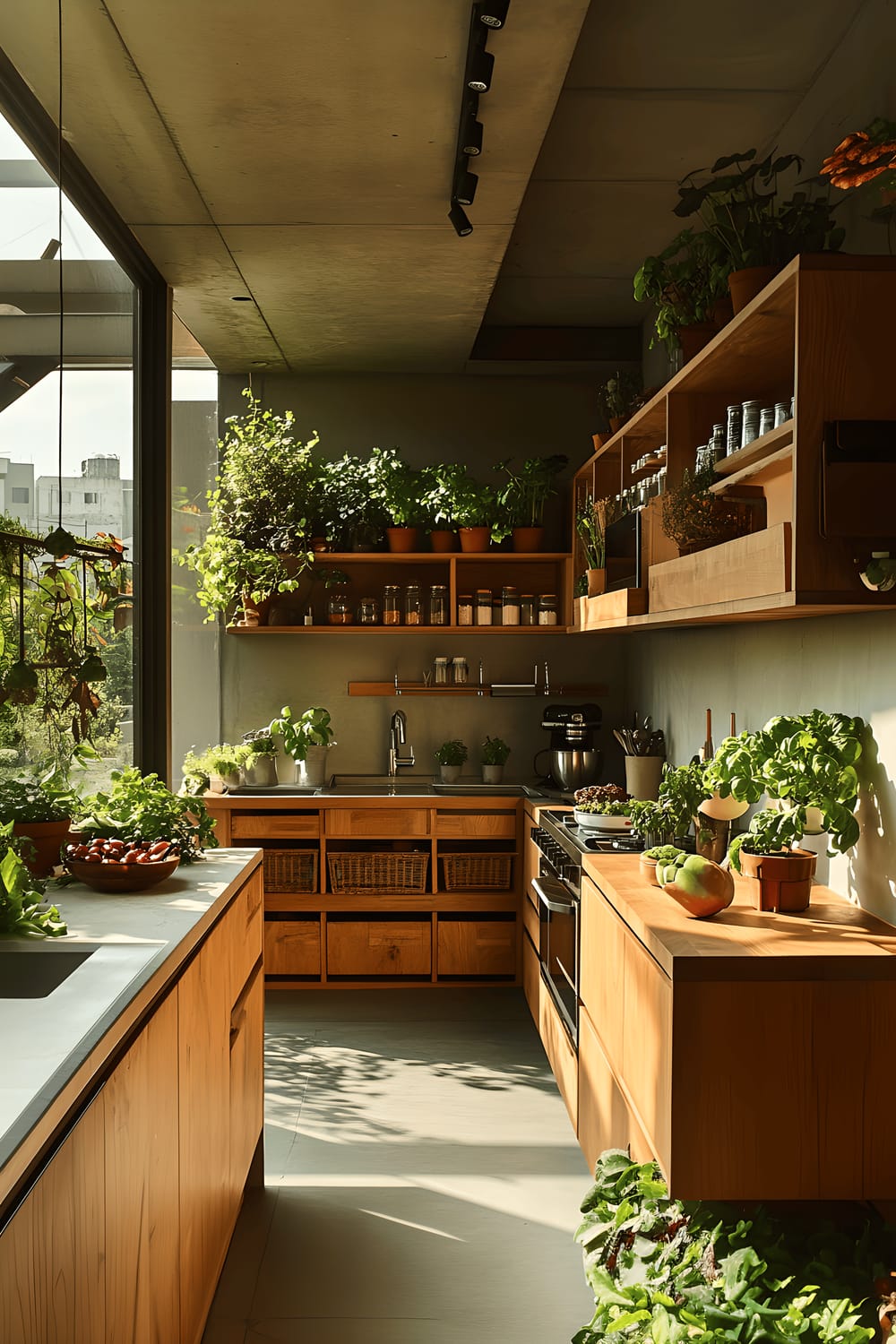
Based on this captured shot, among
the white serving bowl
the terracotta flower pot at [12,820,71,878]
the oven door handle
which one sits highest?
the terracotta flower pot at [12,820,71,878]

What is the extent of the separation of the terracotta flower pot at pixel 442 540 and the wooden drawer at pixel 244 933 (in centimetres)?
244

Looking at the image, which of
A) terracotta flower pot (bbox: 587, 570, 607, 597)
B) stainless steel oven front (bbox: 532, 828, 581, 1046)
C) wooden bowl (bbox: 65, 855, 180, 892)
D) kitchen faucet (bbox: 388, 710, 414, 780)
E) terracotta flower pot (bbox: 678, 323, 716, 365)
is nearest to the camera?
wooden bowl (bbox: 65, 855, 180, 892)

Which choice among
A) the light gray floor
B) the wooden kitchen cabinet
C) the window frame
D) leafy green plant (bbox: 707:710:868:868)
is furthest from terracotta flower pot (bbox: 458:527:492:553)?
the wooden kitchen cabinet

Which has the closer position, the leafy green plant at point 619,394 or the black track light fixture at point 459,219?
the black track light fixture at point 459,219

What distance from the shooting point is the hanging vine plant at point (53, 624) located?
243 cm

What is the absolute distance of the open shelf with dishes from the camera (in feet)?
17.5

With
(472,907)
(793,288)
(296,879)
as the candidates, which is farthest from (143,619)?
(793,288)

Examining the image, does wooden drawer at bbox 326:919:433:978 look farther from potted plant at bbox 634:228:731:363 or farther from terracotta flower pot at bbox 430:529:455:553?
potted plant at bbox 634:228:731:363

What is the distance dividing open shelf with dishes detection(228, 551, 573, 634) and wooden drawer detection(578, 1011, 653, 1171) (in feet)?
7.92

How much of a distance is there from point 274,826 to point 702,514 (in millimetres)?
2851

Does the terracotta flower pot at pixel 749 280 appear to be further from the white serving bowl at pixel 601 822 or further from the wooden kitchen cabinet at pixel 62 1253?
the wooden kitchen cabinet at pixel 62 1253

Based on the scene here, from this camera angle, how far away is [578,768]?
5.05m

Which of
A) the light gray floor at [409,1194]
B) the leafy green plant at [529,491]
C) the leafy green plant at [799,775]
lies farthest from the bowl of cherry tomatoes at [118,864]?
the leafy green plant at [529,491]

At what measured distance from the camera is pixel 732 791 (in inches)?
101
